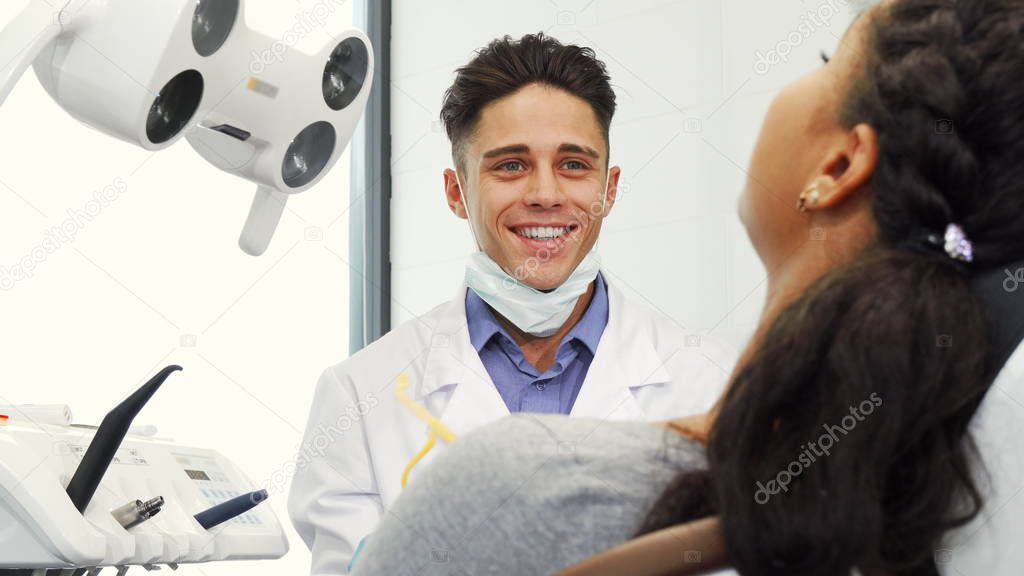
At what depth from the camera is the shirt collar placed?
5.57 ft

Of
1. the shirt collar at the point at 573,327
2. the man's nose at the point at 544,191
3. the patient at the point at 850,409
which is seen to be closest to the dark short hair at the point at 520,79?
the man's nose at the point at 544,191

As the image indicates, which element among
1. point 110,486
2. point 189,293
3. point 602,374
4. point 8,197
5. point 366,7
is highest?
point 366,7

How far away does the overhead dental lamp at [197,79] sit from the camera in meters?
0.92

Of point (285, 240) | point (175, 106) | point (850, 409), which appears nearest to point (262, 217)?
point (175, 106)

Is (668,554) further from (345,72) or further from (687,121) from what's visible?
(687,121)

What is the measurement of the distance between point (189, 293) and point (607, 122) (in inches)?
35.1

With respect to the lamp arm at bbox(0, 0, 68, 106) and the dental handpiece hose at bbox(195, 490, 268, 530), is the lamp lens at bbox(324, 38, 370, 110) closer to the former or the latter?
the lamp arm at bbox(0, 0, 68, 106)

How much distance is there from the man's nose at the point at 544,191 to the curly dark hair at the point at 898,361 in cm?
111

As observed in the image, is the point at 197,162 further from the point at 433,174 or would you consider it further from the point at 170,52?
the point at 170,52

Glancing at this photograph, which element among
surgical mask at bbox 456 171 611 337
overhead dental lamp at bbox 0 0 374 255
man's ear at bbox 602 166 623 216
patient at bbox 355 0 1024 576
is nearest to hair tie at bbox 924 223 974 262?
patient at bbox 355 0 1024 576

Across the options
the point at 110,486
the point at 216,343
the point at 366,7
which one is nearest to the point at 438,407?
the point at 110,486

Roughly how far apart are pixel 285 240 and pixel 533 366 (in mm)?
860

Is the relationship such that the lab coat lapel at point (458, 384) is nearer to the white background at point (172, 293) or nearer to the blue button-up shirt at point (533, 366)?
the blue button-up shirt at point (533, 366)

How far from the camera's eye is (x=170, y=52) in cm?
91
